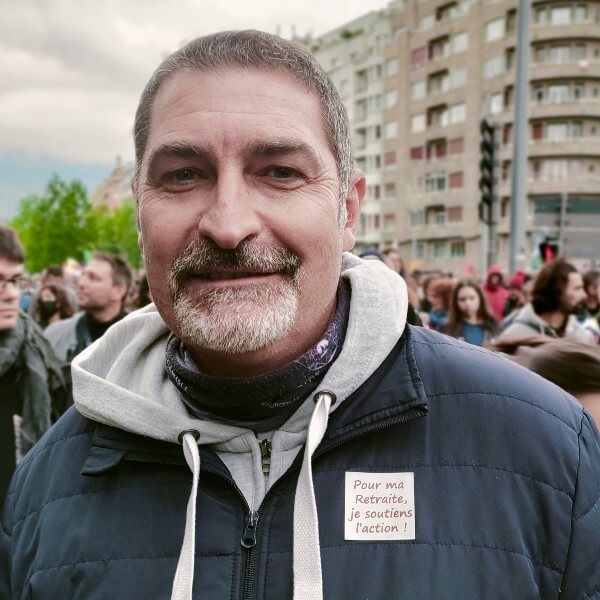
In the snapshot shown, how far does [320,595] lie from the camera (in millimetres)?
1481

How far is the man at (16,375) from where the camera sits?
3836 mm

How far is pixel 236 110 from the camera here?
1693 mm

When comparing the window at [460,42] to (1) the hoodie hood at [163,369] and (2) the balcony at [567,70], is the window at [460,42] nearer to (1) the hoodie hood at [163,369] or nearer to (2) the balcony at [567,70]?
(2) the balcony at [567,70]

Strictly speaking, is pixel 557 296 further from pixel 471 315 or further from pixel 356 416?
pixel 356 416

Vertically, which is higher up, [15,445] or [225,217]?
[225,217]

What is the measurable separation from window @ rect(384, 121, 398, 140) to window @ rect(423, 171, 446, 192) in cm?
541

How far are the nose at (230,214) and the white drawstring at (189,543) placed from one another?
42 cm

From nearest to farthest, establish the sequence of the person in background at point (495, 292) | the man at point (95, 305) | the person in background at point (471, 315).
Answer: the man at point (95, 305)
the person in background at point (471, 315)
the person in background at point (495, 292)

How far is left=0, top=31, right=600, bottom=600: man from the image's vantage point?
1.55 m

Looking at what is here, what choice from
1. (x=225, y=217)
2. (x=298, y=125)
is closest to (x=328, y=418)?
(x=225, y=217)

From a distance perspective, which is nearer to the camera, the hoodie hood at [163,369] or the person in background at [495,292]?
the hoodie hood at [163,369]

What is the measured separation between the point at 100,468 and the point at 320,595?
0.55 m

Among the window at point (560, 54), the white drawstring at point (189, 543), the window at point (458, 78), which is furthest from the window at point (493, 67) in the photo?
the white drawstring at point (189, 543)

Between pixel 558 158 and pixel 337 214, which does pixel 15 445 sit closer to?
pixel 337 214
